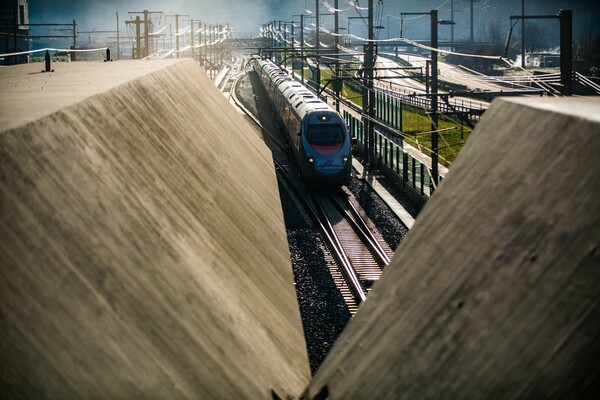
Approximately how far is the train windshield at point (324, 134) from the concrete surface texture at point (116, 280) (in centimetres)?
1887

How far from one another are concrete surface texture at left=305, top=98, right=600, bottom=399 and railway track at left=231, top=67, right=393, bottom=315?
8190mm

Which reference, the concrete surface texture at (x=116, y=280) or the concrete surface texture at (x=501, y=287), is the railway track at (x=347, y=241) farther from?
the concrete surface texture at (x=501, y=287)

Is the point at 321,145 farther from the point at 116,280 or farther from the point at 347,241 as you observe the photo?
the point at 116,280

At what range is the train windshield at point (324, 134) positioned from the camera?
2430 cm

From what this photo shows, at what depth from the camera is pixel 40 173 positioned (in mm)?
3490

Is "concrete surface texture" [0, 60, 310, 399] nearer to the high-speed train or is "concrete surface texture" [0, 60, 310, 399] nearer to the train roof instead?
the high-speed train

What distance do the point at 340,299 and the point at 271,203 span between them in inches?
228

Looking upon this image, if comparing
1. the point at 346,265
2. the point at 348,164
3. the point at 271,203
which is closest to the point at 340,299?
the point at 346,265

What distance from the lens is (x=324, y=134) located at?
2434 cm

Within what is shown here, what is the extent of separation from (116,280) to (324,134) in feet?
69.2

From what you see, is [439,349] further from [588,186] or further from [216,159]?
[216,159]

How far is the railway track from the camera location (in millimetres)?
15591

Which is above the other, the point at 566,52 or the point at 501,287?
the point at 566,52

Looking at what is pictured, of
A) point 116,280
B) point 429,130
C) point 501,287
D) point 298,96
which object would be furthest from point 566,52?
point 429,130
